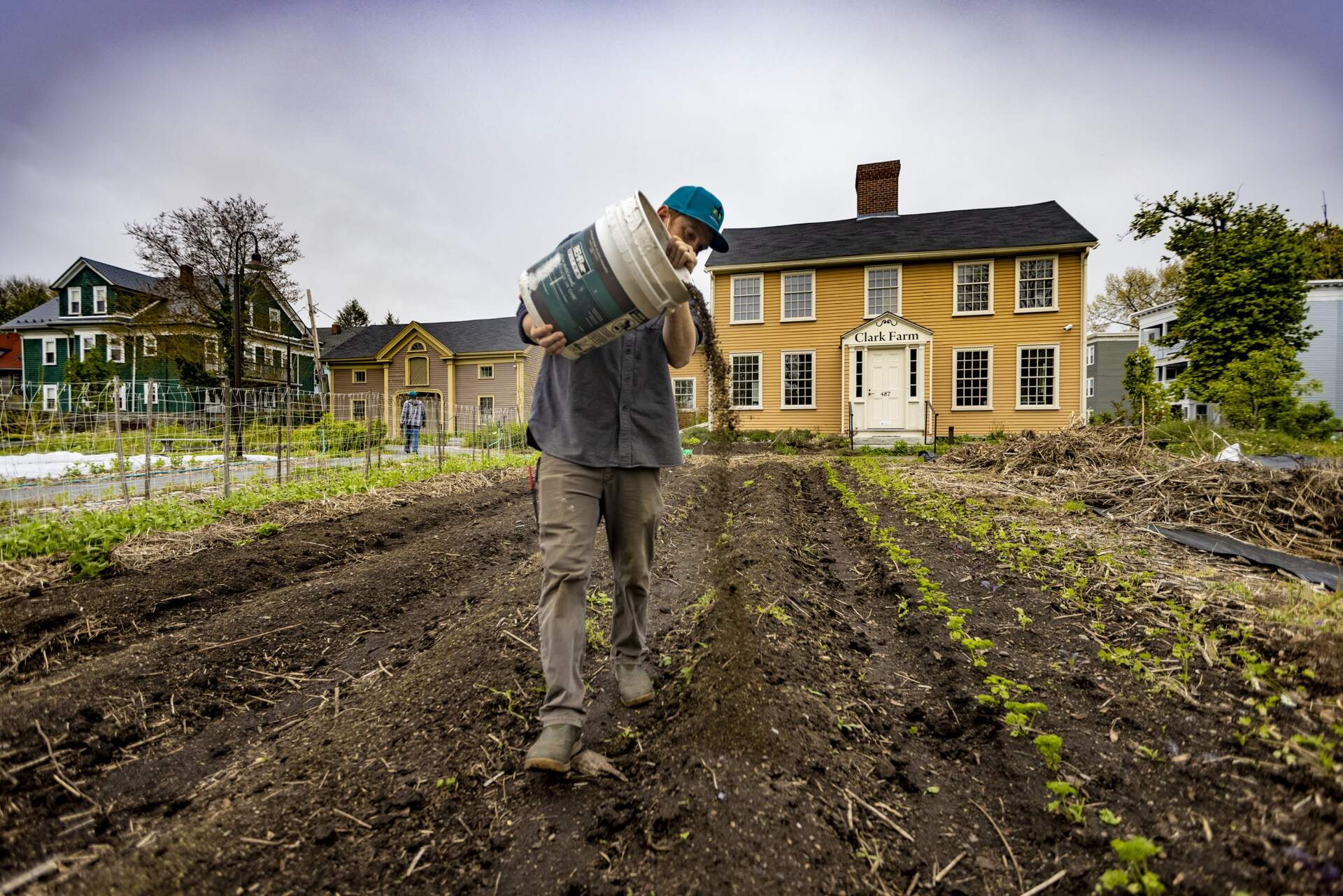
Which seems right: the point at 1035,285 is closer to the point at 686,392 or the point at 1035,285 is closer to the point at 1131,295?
the point at 686,392

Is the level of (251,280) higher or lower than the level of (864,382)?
higher

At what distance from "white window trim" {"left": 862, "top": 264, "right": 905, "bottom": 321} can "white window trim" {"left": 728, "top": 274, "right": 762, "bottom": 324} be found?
319 cm

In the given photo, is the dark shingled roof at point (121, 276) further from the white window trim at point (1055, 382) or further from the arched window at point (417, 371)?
the white window trim at point (1055, 382)

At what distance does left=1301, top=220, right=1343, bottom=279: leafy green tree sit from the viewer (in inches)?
1387

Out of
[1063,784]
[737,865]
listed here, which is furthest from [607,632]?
[1063,784]

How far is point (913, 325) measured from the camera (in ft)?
59.1

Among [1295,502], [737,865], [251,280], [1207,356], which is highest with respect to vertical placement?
[251,280]

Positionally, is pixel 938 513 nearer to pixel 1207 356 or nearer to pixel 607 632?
pixel 607 632

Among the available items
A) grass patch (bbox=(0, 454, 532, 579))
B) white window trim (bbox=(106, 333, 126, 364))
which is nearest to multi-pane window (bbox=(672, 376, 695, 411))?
grass patch (bbox=(0, 454, 532, 579))

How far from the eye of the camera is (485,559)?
200 inches

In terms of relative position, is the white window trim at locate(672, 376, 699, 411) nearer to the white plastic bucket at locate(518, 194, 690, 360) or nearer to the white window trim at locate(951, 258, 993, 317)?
the white window trim at locate(951, 258, 993, 317)

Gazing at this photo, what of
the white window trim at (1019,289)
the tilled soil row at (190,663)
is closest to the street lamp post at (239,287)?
→ the tilled soil row at (190,663)

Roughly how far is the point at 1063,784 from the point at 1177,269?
48.7 meters

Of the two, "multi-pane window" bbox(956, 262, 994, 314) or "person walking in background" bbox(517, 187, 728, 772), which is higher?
"multi-pane window" bbox(956, 262, 994, 314)
